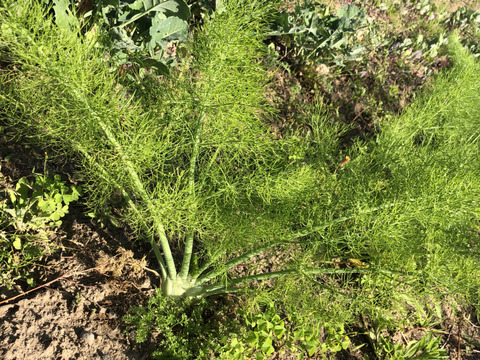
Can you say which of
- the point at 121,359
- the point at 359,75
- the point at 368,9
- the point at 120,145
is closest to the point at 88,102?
the point at 120,145

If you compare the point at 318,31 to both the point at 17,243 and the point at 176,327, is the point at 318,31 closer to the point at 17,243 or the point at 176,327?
the point at 176,327

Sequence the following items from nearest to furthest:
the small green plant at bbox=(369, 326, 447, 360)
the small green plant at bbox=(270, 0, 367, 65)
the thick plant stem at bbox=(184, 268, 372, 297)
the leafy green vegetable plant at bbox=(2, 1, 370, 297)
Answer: the leafy green vegetable plant at bbox=(2, 1, 370, 297) < the thick plant stem at bbox=(184, 268, 372, 297) < the small green plant at bbox=(369, 326, 447, 360) < the small green plant at bbox=(270, 0, 367, 65)

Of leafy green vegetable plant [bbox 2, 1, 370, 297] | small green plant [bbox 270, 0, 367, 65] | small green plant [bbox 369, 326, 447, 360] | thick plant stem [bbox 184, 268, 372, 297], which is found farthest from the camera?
small green plant [bbox 270, 0, 367, 65]

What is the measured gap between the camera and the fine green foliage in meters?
1.50

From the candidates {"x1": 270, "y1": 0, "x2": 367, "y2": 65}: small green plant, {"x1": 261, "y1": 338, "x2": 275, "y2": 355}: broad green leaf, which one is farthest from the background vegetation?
{"x1": 270, "y1": 0, "x2": 367, "y2": 65}: small green plant

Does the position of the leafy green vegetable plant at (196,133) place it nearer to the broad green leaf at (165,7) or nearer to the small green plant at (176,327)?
the small green plant at (176,327)

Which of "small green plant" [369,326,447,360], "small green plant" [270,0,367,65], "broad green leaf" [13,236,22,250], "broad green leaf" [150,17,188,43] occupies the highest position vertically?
"broad green leaf" [150,17,188,43]

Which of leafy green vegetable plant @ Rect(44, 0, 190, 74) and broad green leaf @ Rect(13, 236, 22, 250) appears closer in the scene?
broad green leaf @ Rect(13, 236, 22, 250)

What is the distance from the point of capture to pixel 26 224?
1.59m

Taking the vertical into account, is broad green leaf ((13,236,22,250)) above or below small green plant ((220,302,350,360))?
above

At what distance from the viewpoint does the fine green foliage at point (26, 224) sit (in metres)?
1.50

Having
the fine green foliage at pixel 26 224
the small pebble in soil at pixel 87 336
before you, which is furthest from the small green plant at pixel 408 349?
the fine green foliage at pixel 26 224

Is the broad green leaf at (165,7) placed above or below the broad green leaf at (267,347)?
above

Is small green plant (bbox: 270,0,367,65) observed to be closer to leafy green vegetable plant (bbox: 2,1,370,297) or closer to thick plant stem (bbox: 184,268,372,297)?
leafy green vegetable plant (bbox: 2,1,370,297)
